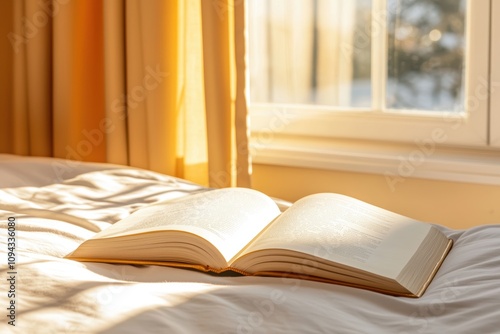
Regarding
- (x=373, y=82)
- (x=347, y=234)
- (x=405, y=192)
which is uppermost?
(x=373, y=82)

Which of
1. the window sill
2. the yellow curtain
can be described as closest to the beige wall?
the window sill

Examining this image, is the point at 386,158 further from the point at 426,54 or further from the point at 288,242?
the point at 288,242

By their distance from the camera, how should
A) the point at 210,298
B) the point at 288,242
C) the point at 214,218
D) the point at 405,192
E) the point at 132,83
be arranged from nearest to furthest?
the point at 210,298, the point at 288,242, the point at 214,218, the point at 405,192, the point at 132,83

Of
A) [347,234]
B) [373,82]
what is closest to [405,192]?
[373,82]

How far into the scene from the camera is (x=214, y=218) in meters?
1.34

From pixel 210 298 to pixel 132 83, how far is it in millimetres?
1386

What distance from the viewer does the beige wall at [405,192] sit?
213 centimetres

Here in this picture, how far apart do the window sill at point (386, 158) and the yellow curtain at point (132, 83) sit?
0.18 m

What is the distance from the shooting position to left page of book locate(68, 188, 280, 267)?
1.26 metres

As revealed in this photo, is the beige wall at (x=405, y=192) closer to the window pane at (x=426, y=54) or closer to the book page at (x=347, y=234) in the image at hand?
the window pane at (x=426, y=54)

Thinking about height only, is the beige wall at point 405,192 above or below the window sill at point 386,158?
below

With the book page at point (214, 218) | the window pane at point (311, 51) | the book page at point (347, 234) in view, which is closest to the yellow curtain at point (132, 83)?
the window pane at point (311, 51)

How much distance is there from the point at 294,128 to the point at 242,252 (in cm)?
128

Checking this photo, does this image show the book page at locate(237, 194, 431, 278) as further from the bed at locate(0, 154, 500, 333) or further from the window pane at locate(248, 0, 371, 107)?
the window pane at locate(248, 0, 371, 107)
